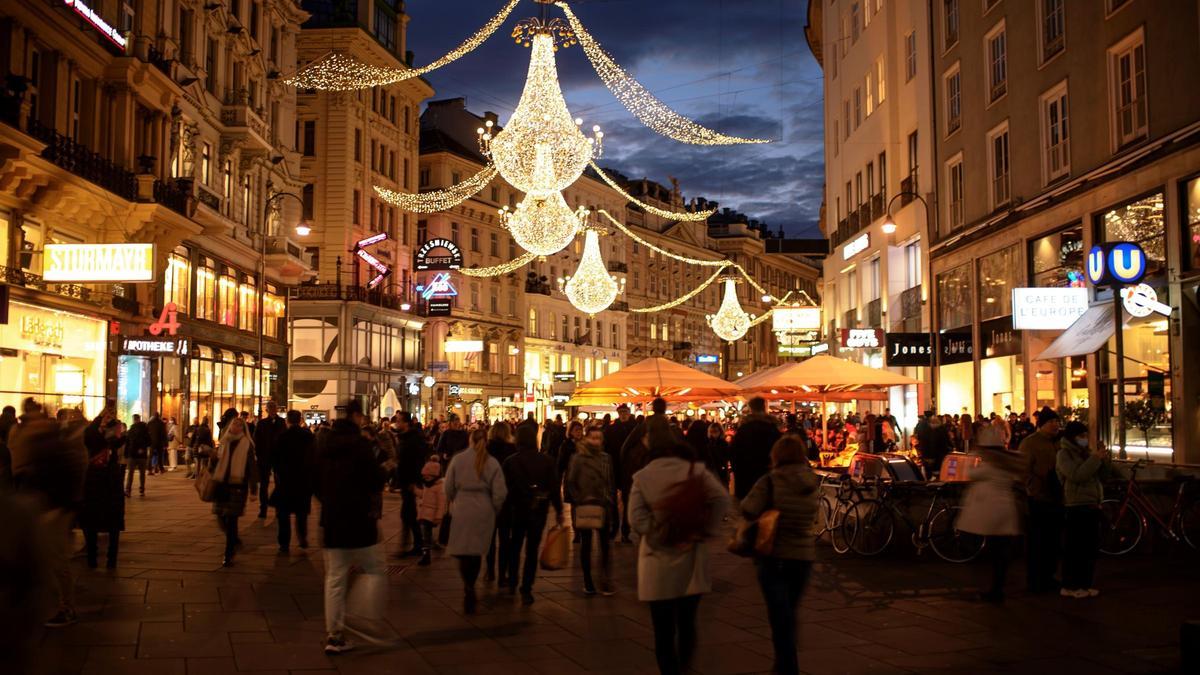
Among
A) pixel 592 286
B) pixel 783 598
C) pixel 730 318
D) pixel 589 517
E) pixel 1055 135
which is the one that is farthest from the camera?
pixel 730 318

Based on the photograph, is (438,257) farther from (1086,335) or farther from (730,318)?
(1086,335)

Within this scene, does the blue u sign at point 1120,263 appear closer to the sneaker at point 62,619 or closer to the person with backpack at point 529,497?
the person with backpack at point 529,497

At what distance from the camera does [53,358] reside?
2611 cm

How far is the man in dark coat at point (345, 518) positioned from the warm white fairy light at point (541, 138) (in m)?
10.6

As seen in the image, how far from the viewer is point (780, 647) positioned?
24.6 ft

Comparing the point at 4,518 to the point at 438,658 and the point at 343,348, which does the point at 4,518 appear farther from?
the point at 343,348

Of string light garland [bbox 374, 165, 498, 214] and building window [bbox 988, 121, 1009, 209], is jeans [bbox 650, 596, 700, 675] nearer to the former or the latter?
building window [bbox 988, 121, 1009, 209]

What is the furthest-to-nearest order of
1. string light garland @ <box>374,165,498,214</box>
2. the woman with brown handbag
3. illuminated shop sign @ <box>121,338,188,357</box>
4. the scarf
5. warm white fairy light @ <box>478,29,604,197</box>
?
1. string light garland @ <box>374,165,498,214</box>
2. illuminated shop sign @ <box>121,338,188,357</box>
3. warm white fairy light @ <box>478,29,604,197</box>
4. the scarf
5. the woman with brown handbag

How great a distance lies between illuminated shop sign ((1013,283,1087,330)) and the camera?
23.3 meters

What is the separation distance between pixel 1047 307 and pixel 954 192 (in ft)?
31.1

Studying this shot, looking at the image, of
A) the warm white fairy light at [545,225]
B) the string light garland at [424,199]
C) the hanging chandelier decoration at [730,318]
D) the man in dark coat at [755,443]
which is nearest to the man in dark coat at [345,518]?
the man in dark coat at [755,443]

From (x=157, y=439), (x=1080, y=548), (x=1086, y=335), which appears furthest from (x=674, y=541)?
(x=157, y=439)

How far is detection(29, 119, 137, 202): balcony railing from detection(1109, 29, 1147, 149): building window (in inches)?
842

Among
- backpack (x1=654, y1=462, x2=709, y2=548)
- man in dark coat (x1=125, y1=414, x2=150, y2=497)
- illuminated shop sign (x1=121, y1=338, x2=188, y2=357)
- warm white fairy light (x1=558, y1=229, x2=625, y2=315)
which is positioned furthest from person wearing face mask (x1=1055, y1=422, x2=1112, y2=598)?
warm white fairy light (x1=558, y1=229, x2=625, y2=315)
